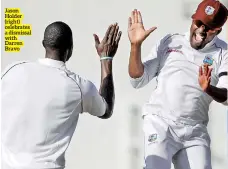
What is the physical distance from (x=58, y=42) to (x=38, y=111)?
14.4 inches

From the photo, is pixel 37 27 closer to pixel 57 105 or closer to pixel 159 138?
pixel 159 138

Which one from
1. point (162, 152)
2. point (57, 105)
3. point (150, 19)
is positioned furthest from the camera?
point (150, 19)

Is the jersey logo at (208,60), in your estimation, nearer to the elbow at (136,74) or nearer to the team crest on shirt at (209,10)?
the team crest on shirt at (209,10)

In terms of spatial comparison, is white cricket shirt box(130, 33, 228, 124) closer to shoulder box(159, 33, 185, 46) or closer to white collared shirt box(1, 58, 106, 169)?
shoulder box(159, 33, 185, 46)

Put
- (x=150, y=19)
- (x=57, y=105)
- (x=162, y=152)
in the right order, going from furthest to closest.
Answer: (x=150, y=19), (x=162, y=152), (x=57, y=105)

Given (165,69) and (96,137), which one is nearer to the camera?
(165,69)

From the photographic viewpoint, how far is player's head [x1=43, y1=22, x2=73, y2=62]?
3.85m

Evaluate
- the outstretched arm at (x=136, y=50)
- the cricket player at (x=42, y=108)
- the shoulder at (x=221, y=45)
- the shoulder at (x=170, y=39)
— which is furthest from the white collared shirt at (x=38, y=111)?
the shoulder at (x=221, y=45)

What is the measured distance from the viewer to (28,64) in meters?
3.81

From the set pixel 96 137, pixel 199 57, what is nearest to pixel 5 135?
pixel 199 57

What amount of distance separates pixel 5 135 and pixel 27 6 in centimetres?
238

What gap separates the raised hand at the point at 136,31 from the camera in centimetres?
448

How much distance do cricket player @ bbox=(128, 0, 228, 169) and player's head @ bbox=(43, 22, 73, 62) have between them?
0.66 m

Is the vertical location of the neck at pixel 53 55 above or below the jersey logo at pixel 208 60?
above
